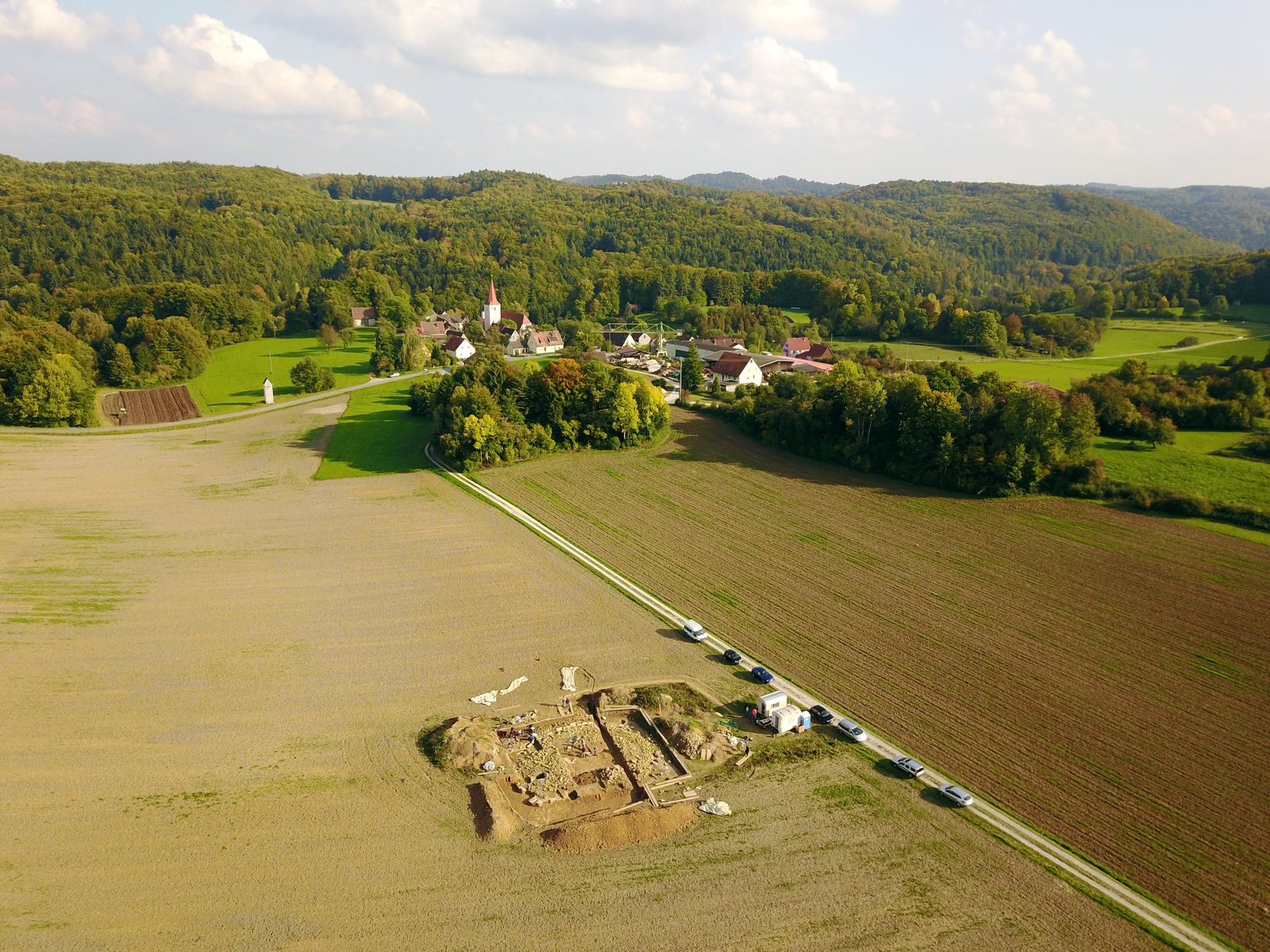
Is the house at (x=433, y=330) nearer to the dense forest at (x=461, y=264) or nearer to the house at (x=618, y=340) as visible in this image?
the dense forest at (x=461, y=264)

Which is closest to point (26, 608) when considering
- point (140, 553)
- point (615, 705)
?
point (140, 553)

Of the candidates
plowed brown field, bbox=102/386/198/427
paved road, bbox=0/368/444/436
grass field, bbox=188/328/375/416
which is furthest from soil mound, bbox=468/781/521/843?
grass field, bbox=188/328/375/416

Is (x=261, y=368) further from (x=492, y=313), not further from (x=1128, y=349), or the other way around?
(x=1128, y=349)

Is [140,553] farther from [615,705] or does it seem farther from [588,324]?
[588,324]

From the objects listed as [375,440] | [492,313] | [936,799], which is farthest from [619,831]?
[492,313]

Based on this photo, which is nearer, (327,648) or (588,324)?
(327,648)

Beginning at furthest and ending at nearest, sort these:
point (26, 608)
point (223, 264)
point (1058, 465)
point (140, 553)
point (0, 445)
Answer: point (223, 264)
point (0, 445)
point (1058, 465)
point (140, 553)
point (26, 608)

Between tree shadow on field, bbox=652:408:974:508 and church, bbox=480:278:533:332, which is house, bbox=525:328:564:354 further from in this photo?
tree shadow on field, bbox=652:408:974:508
